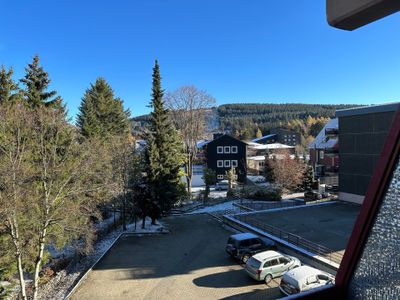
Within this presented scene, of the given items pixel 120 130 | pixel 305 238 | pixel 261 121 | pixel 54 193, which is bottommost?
pixel 305 238

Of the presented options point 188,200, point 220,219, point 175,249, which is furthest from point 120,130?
point 175,249

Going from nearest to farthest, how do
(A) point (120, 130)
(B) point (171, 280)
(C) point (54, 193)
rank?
(B) point (171, 280)
(C) point (54, 193)
(A) point (120, 130)

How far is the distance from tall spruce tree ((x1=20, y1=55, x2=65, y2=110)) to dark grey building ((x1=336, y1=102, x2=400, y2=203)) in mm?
25087

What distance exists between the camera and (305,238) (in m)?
18.3

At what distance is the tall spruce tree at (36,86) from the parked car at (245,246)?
1901 centimetres

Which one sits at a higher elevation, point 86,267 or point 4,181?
point 4,181

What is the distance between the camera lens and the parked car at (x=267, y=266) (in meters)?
14.0

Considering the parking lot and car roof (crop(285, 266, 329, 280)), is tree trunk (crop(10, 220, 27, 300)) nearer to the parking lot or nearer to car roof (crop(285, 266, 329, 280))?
car roof (crop(285, 266, 329, 280))

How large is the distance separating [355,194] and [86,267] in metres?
22.1

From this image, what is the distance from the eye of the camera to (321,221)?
21938mm

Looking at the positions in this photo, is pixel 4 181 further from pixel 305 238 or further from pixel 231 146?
pixel 231 146

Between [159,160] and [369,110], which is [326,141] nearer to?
[369,110]

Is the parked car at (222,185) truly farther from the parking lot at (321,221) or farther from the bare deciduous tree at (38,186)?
the bare deciduous tree at (38,186)

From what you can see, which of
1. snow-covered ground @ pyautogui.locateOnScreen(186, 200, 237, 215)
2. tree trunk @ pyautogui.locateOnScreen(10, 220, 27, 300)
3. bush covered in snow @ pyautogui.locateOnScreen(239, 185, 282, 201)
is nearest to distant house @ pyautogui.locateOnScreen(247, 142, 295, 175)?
bush covered in snow @ pyautogui.locateOnScreen(239, 185, 282, 201)
